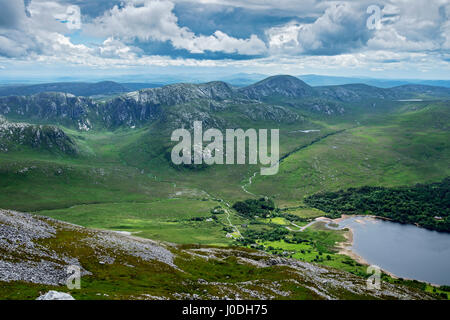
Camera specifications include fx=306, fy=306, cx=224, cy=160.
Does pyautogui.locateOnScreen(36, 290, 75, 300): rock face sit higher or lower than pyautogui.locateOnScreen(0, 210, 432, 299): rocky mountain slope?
higher

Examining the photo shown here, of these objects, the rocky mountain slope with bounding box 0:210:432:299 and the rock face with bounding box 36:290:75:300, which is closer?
the rock face with bounding box 36:290:75:300

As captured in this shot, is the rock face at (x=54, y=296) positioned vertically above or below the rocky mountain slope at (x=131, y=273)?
above

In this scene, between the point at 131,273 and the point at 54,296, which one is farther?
the point at 131,273

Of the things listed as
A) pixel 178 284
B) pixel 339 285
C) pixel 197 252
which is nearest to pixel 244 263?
pixel 197 252

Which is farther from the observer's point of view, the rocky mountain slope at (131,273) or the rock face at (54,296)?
the rocky mountain slope at (131,273)

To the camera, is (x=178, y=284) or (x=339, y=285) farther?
(x=339, y=285)

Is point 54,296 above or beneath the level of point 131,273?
above
